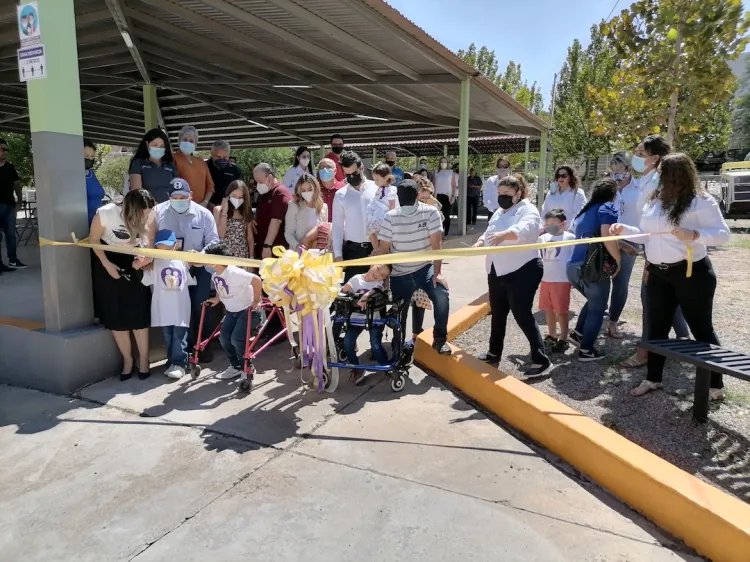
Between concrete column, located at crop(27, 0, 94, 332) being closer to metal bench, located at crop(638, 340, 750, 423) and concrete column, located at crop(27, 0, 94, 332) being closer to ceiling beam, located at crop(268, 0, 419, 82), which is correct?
ceiling beam, located at crop(268, 0, 419, 82)

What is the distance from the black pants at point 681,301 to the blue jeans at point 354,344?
2053 mm

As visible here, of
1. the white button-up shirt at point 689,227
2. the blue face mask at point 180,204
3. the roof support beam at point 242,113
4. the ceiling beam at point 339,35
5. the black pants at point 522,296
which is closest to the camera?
the white button-up shirt at point 689,227

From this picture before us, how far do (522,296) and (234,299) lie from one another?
7.62 feet

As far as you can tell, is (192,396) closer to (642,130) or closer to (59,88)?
(59,88)

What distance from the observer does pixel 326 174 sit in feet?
19.9

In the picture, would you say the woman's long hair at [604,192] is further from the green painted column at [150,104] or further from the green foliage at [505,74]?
the green foliage at [505,74]

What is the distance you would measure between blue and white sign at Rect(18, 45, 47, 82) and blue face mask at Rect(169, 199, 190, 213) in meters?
1.31

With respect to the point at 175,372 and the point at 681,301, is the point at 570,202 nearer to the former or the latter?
the point at 681,301

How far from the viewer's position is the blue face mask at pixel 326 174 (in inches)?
239

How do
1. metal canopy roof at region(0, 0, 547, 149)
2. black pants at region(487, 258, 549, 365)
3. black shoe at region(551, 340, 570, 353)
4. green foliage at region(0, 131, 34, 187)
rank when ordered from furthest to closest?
green foliage at region(0, 131, 34, 187) → metal canopy roof at region(0, 0, 547, 149) → black shoe at region(551, 340, 570, 353) → black pants at region(487, 258, 549, 365)

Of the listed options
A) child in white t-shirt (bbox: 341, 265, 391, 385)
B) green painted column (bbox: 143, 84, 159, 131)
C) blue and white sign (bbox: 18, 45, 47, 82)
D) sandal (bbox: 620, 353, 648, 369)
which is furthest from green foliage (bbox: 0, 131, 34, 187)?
sandal (bbox: 620, 353, 648, 369)

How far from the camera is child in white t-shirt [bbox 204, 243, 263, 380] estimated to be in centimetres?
445

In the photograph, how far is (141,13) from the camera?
7.76 m

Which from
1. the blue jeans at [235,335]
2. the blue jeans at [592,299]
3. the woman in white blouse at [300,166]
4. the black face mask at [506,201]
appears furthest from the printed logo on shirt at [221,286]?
the woman in white blouse at [300,166]
